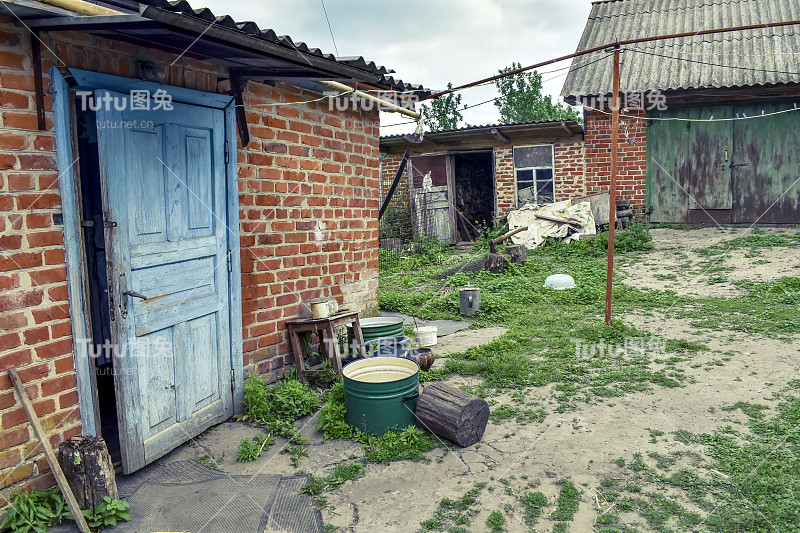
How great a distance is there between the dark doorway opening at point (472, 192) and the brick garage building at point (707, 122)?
12.7ft

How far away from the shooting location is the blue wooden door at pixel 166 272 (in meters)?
3.56

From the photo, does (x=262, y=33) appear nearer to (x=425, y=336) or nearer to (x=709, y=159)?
(x=425, y=336)

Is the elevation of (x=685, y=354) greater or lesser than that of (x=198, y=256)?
lesser

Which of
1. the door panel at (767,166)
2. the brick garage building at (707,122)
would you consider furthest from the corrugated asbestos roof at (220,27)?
the door panel at (767,166)

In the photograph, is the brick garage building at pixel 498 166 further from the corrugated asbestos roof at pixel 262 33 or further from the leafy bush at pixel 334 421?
the leafy bush at pixel 334 421

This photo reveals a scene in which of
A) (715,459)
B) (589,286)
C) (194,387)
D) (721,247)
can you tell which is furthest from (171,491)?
(721,247)

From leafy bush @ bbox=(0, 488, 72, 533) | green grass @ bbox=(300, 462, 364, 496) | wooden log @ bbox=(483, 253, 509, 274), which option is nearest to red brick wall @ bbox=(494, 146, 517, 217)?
wooden log @ bbox=(483, 253, 509, 274)

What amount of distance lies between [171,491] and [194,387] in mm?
828

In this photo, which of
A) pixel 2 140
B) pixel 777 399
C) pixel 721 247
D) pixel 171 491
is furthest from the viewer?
pixel 721 247

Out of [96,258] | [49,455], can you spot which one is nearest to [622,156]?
[96,258]

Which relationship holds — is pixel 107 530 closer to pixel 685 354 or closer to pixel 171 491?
pixel 171 491

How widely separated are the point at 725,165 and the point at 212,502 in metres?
12.1

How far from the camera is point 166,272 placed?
3.92 m

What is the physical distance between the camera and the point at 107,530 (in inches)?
123
